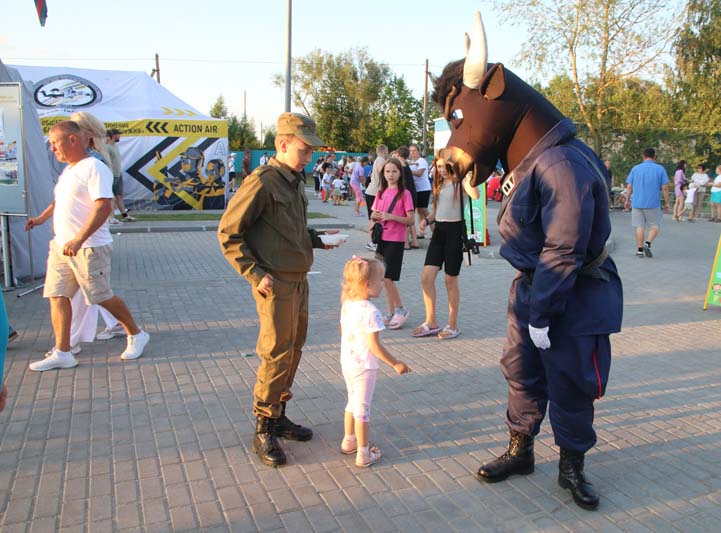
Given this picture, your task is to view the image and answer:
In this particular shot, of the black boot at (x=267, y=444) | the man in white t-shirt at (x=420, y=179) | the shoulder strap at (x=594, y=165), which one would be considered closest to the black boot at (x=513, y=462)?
the black boot at (x=267, y=444)

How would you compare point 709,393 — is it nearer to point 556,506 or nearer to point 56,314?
point 556,506

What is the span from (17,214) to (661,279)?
9.22 metres

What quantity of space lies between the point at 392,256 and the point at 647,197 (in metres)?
7.16

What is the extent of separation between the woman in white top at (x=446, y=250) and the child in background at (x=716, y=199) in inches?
646

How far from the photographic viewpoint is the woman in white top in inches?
236

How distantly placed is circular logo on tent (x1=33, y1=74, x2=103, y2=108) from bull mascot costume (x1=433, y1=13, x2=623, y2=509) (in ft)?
55.4

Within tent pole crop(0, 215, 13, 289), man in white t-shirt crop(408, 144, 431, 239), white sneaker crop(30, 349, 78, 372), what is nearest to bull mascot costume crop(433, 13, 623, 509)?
white sneaker crop(30, 349, 78, 372)

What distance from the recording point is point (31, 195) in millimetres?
8484

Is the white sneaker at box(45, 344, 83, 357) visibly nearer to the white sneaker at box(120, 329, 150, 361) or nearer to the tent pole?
the white sneaker at box(120, 329, 150, 361)

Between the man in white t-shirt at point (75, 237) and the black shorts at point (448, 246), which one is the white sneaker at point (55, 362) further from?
the black shorts at point (448, 246)

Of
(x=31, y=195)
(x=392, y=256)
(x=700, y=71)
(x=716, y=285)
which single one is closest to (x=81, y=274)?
(x=392, y=256)

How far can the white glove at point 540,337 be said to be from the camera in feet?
9.47

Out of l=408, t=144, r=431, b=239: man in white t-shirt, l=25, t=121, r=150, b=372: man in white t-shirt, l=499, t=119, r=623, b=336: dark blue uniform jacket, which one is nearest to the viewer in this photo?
l=499, t=119, r=623, b=336: dark blue uniform jacket

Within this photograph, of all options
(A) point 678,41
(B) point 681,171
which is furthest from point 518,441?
(A) point 678,41
